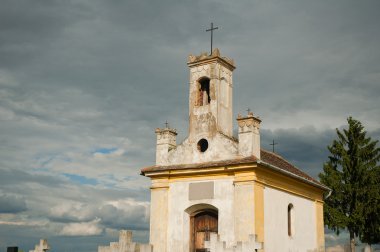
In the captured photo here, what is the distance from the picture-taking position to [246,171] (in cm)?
2022

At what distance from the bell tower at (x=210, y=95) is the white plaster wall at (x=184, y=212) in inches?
88.4

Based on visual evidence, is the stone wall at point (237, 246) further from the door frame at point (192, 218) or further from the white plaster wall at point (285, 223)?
the door frame at point (192, 218)

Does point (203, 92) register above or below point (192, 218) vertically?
above

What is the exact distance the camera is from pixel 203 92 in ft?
75.8

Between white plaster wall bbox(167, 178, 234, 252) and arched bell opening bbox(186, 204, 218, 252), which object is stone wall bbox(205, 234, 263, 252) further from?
arched bell opening bbox(186, 204, 218, 252)

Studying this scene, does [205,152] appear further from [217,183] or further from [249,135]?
[249,135]

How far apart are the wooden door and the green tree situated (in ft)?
39.0

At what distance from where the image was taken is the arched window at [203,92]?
22800 millimetres

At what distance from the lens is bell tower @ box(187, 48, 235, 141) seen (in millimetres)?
22047

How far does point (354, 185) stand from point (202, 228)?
42.8 ft

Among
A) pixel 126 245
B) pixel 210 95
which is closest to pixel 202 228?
pixel 210 95

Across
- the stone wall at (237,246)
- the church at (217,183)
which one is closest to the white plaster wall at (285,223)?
the church at (217,183)

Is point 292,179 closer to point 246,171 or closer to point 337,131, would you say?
point 246,171

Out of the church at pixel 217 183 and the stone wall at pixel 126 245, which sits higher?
the church at pixel 217 183
